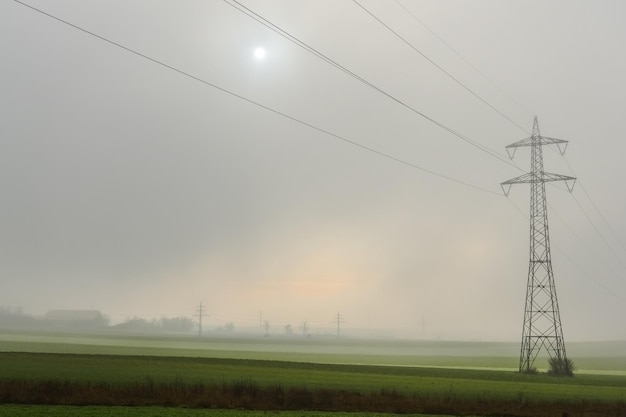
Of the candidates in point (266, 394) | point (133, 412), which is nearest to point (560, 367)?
point (266, 394)

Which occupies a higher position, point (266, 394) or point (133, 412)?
point (133, 412)

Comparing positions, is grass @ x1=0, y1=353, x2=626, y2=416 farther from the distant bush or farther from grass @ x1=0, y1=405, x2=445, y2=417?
the distant bush

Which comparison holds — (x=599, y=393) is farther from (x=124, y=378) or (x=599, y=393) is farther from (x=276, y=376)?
(x=124, y=378)

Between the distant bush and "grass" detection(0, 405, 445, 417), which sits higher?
"grass" detection(0, 405, 445, 417)

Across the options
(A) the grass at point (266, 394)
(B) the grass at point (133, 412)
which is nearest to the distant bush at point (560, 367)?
(A) the grass at point (266, 394)

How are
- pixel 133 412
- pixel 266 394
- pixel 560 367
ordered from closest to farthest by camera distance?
pixel 133 412 < pixel 266 394 < pixel 560 367

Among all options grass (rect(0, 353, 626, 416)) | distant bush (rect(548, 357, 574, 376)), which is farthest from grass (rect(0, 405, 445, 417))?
distant bush (rect(548, 357, 574, 376))

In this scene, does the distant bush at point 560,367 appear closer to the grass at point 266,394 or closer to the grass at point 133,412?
the grass at point 266,394

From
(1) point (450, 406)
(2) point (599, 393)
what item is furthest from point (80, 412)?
(2) point (599, 393)

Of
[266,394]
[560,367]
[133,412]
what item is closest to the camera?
[133,412]

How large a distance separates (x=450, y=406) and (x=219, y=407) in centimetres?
1637

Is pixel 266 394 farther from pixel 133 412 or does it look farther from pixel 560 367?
pixel 560 367

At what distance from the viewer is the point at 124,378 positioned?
158 feet

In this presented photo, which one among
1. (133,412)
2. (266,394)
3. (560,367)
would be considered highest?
(133,412)
